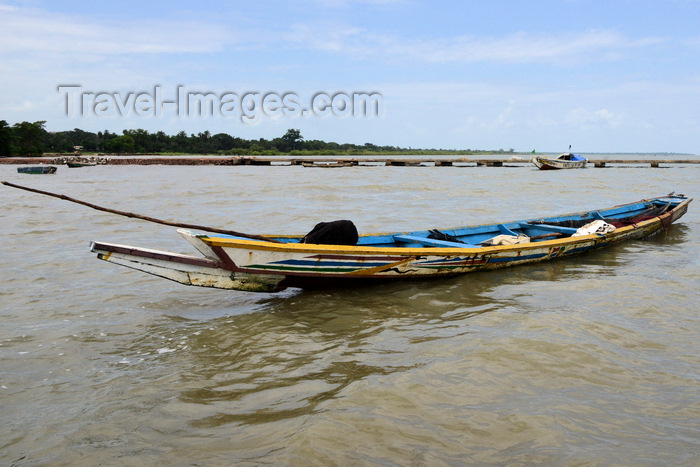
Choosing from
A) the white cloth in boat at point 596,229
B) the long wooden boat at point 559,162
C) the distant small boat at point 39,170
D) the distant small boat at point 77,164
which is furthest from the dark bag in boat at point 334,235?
the distant small boat at point 77,164

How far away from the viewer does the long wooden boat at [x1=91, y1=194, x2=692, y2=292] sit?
5.15 metres

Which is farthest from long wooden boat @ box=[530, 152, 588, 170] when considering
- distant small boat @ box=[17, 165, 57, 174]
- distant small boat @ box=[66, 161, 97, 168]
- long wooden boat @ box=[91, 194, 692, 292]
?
distant small boat @ box=[66, 161, 97, 168]

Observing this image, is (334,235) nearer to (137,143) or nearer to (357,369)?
(357,369)

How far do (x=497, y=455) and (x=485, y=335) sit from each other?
203cm

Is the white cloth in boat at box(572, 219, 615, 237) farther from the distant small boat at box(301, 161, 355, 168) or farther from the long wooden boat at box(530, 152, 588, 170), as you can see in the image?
the distant small boat at box(301, 161, 355, 168)

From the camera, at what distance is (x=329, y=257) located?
561 cm

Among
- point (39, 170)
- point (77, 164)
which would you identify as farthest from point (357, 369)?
point (77, 164)

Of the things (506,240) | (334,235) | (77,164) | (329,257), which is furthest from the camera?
(77,164)

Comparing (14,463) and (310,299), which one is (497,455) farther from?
(310,299)

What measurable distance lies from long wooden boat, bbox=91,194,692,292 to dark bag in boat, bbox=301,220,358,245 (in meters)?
A: 0.41

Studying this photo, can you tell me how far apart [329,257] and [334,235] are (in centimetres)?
61

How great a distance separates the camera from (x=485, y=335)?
489 cm

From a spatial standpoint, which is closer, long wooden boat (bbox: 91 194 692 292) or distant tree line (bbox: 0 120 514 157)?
long wooden boat (bbox: 91 194 692 292)

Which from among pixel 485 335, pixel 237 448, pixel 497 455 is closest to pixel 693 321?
pixel 485 335
